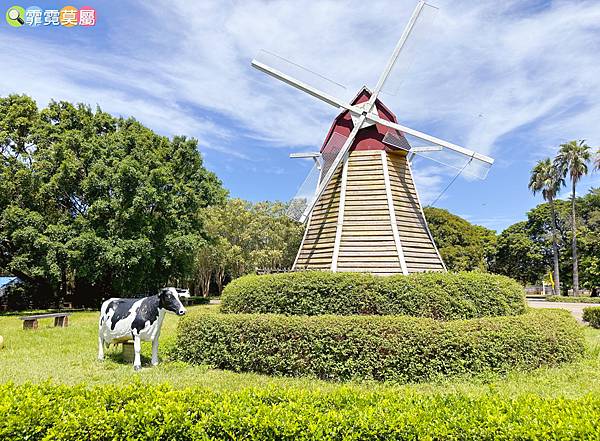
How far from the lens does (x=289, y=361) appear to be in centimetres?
703

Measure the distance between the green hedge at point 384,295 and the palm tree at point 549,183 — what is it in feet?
112

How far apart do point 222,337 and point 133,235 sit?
16154 mm

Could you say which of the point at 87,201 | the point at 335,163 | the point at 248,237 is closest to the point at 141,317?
the point at 335,163

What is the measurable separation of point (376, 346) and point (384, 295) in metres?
1.44

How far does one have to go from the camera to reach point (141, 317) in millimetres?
7793

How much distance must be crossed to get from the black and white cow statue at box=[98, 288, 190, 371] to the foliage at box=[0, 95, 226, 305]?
534 inches

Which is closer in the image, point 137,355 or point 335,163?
point 137,355

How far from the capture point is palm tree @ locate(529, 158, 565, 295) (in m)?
37.7

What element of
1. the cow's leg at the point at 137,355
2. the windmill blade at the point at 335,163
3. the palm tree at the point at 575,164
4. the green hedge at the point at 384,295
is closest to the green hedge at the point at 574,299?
the palm tree at the point at 575,164

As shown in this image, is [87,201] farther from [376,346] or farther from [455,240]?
[455,240]

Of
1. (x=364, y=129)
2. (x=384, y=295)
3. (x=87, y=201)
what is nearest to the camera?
(x=384, y=295)

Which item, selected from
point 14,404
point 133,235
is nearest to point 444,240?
point 133,235

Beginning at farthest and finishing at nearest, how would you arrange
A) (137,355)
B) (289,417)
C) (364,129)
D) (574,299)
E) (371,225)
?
1. (574,299)
2. (364,129)
3. (371,225)
4. (137,355)
5. (289,417)

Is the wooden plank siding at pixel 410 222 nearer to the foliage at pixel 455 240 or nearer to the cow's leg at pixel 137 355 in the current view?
the cow's leg at pixel 137 355
